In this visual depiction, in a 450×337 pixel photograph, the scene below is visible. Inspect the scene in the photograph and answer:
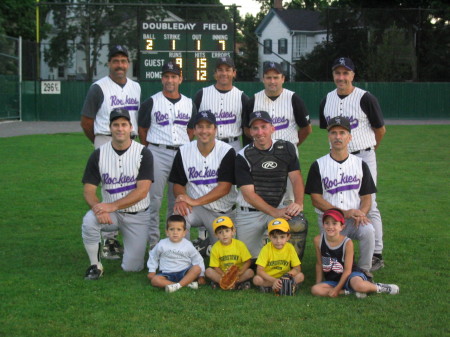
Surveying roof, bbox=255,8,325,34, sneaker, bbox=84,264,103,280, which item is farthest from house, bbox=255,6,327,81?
sneaker, bbox=84,264,103,280

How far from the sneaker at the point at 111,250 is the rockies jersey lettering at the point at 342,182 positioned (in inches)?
92.7

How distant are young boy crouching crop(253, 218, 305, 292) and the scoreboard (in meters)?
16.1

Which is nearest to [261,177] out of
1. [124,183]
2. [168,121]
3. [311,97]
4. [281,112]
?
[281,112]

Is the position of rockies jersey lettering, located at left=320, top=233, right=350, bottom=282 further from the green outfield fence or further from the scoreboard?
the green outfield fence

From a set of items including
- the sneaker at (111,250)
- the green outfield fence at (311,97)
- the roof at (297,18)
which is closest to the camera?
the sneaker at (111,250)

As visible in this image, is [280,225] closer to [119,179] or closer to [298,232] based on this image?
[298,232]

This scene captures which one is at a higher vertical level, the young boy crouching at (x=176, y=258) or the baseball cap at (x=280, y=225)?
the baseball cap at (x=280, y=225)

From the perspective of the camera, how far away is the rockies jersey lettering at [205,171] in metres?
6.89

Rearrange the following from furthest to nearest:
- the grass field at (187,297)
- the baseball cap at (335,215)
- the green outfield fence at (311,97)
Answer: the green outfield fence at (311,97), the baseball cap at (335,215), the grass field at (187,297)

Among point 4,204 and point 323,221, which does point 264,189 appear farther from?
point 4,204

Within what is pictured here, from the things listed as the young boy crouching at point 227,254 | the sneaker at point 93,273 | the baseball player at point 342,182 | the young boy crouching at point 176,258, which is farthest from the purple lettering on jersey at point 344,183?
the sneaker at point 93,273

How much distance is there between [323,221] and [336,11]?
28440 millimetres

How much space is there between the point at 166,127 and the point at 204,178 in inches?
42.1

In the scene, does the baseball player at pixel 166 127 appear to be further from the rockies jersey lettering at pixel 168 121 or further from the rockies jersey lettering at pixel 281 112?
the rockies jersey lettering at pixel 281 112
